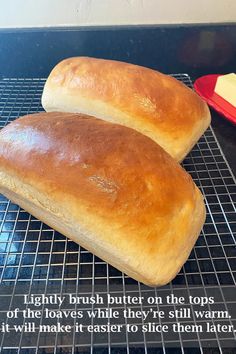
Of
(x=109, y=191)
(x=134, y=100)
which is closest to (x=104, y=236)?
(x=109, y=191)

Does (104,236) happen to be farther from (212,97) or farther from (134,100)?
(212,97)

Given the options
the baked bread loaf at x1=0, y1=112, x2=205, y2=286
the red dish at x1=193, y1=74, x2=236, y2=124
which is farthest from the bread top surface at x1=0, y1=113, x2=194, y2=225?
the red dish at x1=193, y1=74, x2=236, y2=124

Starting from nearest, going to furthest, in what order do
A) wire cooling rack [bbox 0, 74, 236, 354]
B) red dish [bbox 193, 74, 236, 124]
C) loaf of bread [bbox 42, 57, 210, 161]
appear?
wire cooling rack [bbox 0, 74, 236, 354] < loaf of bread [bbox 42, 57, 210, 161] < red dish [bbox 193, 74, 236, 124]

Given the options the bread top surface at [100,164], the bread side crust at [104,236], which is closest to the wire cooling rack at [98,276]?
the bread side crust at [104,236]

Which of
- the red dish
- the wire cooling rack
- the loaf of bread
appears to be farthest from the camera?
the red dish

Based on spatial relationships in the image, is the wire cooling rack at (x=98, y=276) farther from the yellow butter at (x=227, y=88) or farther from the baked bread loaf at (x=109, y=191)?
the yellow butter at (x=227, y=88)

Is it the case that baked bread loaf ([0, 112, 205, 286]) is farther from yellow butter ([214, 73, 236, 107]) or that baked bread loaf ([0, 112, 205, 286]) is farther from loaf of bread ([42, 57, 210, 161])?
yellow butter ([214, 73, 236, 107])
